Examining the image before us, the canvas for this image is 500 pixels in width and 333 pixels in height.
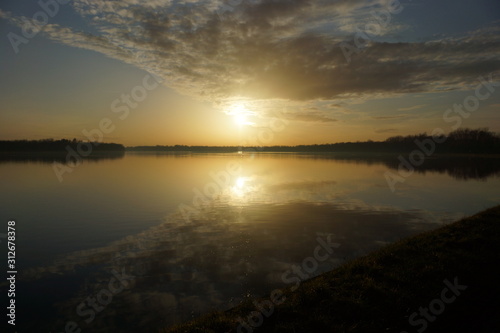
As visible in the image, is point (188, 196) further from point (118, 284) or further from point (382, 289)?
point (382, 289)

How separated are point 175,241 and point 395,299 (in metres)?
10.9

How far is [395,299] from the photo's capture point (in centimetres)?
829

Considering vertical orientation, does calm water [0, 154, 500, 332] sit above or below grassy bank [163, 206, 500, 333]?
below

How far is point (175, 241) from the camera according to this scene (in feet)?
51.1

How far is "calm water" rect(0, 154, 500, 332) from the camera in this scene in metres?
9.47

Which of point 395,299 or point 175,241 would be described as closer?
point 395,299

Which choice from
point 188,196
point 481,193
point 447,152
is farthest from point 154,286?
point 447,152

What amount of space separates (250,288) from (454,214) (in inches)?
768

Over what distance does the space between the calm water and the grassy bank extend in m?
1.96

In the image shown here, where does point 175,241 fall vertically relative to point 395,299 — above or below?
below

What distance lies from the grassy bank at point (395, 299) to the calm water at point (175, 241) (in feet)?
6.44

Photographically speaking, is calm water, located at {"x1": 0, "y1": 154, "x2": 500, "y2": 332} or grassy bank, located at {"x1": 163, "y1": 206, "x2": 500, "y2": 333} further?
calm water, located at {"x1": 0, "y1": 154, "x2": 500, "y2": 332}

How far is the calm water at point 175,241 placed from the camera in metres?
9.47

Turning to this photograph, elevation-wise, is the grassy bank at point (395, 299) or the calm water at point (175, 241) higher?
the grassy bank at point (395, 299)
